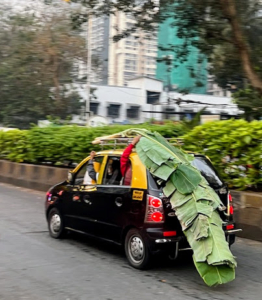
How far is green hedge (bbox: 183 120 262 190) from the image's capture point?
8.36m

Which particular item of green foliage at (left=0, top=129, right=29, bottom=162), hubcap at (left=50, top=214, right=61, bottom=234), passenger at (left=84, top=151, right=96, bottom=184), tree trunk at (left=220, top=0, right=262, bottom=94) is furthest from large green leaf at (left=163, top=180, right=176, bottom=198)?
green foliage at (left=0, top=129, right=29, bottom=162)

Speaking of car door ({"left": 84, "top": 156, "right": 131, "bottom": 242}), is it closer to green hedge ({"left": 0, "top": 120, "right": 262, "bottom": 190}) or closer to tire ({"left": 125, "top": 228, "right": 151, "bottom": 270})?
tire ({"left": 125, "top": 228, "right": 151, "bottom": 270})

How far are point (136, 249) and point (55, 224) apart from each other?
2431mm

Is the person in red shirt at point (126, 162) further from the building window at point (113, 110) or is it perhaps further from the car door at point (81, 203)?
the building window at point (113, 110)

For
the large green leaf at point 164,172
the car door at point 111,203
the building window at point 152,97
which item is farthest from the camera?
the building window at point 152,97

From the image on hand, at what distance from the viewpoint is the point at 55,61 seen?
95.3 feet

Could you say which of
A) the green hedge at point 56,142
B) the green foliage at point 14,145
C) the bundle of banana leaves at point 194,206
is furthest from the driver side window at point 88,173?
the green foliage at point 14,145

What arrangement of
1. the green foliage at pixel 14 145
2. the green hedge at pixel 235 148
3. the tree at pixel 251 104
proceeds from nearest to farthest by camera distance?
the green hedge at pixel 235 148
the tree at pixel 251 104
the green foliage at pixel 14 145

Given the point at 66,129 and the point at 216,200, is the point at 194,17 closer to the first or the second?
the point at 66,129

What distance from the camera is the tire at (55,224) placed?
312 inches

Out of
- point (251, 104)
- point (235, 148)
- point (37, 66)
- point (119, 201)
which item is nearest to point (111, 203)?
point (119, 201)

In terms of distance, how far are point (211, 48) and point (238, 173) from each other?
227 inches

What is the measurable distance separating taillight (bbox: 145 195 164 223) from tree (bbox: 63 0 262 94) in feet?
21.6

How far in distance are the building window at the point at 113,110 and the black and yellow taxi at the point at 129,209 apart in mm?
37437
